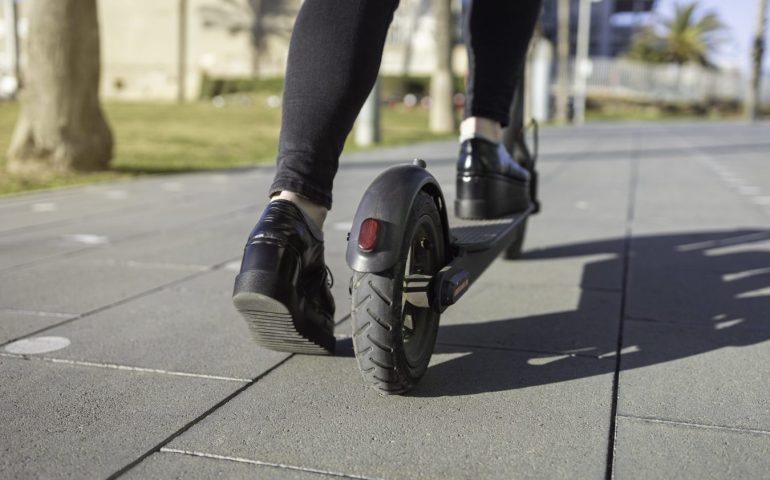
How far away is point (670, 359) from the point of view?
7.04 ft

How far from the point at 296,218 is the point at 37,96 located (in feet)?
20.5

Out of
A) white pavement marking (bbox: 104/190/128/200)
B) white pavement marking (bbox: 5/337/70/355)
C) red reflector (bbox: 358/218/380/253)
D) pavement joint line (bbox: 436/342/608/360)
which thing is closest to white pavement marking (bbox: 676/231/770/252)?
pavement joint line (bbox: 436/342/608/360)

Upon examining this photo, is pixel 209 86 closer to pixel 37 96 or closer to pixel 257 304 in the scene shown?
pixel 37 96

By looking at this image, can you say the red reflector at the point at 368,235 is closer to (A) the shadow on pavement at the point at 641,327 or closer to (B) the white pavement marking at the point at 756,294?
(A) the shadow on pavement at the point at 641,327

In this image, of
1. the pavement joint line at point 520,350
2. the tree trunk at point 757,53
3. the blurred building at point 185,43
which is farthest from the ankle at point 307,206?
the blurred building at point 185,43

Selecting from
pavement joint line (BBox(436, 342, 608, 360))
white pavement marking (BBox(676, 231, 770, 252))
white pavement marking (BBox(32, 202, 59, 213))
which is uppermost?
pavement joint line (BBox(436, 342, 608, 360))

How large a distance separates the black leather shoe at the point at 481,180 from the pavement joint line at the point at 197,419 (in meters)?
0.79

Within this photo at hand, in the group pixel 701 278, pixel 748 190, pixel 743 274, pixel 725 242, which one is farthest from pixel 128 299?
pixel 748 190

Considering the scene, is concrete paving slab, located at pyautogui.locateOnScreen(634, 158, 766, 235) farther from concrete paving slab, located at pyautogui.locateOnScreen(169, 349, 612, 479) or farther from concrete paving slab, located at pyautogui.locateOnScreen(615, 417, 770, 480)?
concrete paving slab, located at pyautogui.locateOnScreen(615, 417, 770, 480)

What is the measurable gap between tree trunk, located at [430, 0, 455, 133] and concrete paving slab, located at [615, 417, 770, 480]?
1617cm

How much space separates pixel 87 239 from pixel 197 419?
9.14 feet

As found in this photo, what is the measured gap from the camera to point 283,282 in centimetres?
173

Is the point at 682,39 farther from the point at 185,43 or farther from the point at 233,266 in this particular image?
the point at 233,266

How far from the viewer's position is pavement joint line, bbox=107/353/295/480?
4.77 feet
